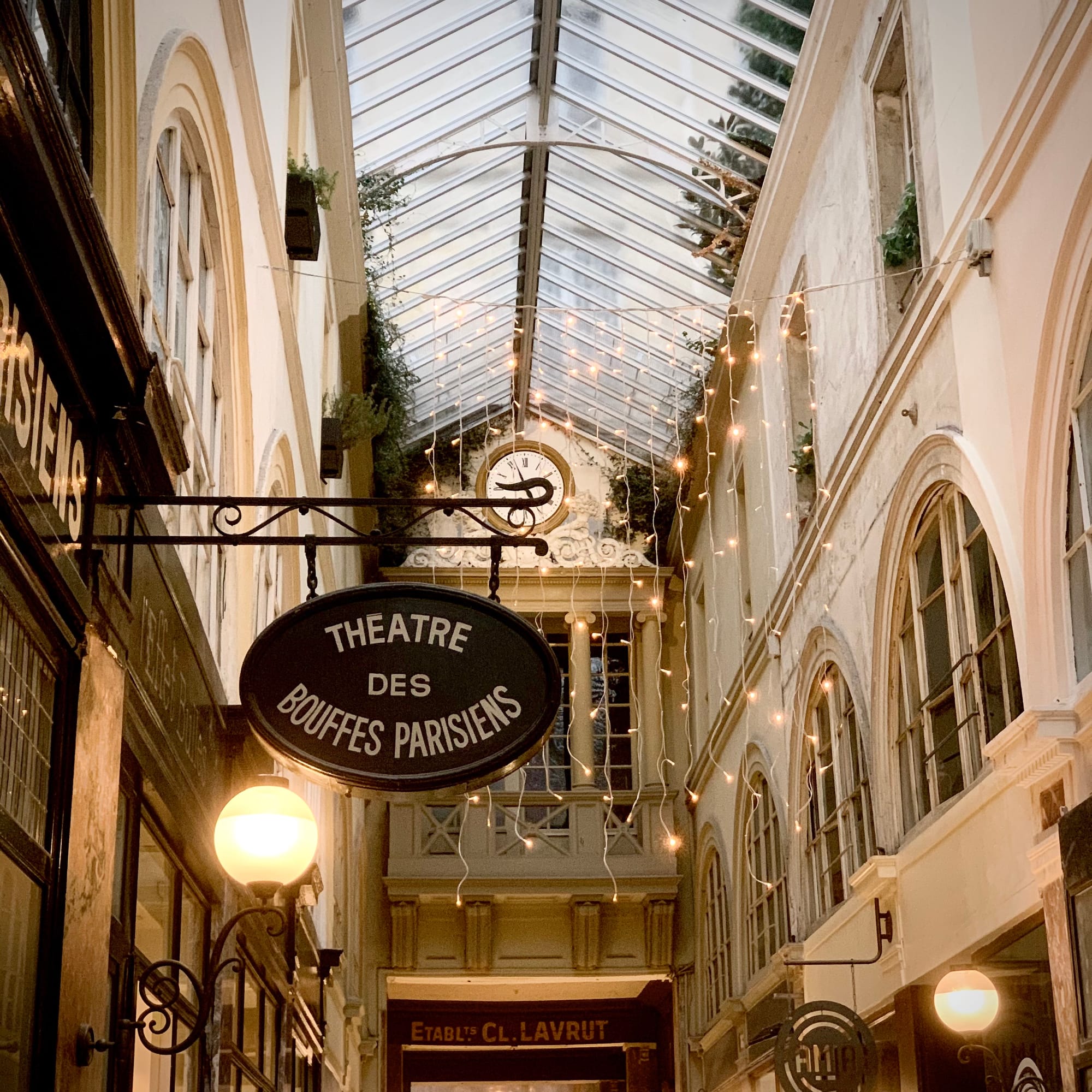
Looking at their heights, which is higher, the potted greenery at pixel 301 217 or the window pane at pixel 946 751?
the potted greenery at pixel 301 217

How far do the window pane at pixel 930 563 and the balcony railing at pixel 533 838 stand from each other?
835 centimetres

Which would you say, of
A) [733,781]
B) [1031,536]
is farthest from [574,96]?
[1031,536]

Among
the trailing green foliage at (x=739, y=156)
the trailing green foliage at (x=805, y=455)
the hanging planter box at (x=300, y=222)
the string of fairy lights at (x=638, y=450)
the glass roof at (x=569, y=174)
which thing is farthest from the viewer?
the string of fairy lights at (x=638, y=450)

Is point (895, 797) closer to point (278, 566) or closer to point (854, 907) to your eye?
point (854, 907)

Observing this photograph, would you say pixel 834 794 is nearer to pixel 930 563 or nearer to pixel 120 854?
pixel 930 563

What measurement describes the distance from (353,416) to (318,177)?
11.3 ft

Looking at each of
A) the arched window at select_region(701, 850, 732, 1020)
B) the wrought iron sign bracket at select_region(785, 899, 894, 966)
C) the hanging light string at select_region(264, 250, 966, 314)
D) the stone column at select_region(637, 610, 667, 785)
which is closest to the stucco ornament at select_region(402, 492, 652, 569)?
the stone column at select_region(637, 610, 667, 785)

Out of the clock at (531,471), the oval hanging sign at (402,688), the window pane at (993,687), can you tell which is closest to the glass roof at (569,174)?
the clock at (531,471)

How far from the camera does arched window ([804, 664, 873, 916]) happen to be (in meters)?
9.26

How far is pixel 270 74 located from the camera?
300 inches

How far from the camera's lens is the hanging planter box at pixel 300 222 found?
8781mm

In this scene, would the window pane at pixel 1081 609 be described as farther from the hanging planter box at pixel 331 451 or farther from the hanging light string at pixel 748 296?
the hanging planter box at pixel 331 451

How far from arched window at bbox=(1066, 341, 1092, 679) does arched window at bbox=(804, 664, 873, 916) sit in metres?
3.38

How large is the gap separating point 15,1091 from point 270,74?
5739 millimetres
